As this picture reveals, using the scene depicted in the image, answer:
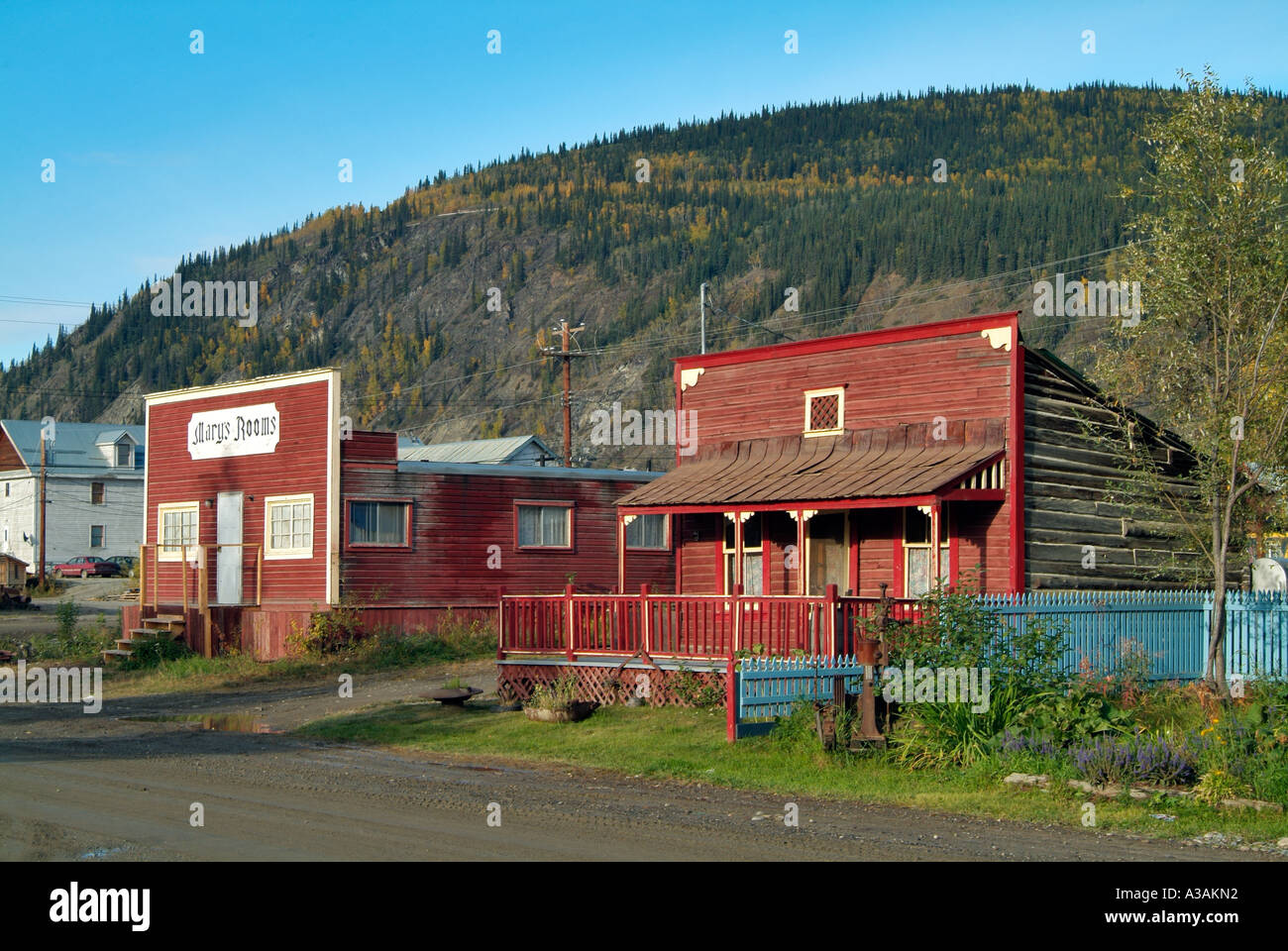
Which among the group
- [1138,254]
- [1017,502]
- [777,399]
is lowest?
[1017,502]

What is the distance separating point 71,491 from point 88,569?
607 cm

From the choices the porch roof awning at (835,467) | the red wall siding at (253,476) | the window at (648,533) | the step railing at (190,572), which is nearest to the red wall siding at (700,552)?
the porch roof awning at (835,467)

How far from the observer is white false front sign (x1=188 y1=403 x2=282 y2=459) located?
33.8 m

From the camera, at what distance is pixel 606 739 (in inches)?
728

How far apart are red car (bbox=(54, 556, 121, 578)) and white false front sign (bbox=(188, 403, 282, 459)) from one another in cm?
4339

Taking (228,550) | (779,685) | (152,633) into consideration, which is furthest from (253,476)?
(779,685)

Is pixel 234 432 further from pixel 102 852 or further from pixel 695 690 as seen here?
pixel 102 852

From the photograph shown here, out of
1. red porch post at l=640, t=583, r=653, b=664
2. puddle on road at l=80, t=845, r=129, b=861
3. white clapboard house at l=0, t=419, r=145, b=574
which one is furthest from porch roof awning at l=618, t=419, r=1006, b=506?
white clapboard house at l=0, t=419, r=145, b=574

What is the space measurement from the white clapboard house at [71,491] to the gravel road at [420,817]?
63276 mm

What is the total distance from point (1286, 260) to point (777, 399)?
9.26 meters

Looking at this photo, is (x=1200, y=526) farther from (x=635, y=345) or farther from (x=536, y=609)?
(x=635, y=345)

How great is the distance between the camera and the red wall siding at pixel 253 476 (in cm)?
3244

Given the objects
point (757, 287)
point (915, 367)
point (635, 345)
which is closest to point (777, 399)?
point (915, 367)

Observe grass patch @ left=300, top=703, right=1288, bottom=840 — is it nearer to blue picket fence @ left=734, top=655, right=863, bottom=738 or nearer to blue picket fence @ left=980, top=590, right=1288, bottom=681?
blue picket fence @ left=734, top=655, right=863, bottom=738
